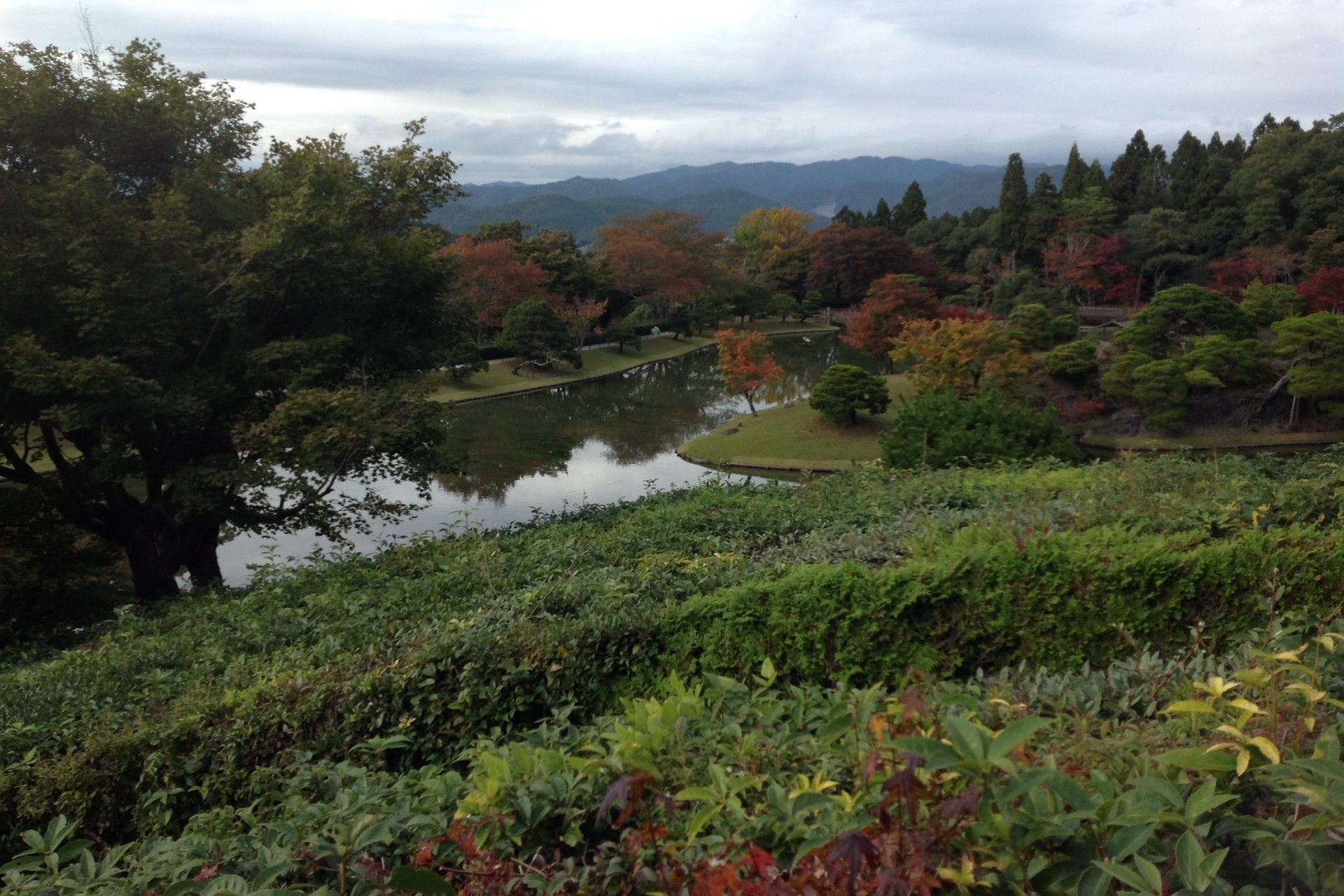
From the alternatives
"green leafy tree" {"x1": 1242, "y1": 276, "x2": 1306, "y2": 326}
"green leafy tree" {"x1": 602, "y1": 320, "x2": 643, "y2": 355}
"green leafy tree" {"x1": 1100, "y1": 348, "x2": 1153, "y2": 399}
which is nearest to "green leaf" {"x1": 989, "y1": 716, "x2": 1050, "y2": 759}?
"green leafy tree" {"x1": 1100, "y1": 348, "x2": 1153, "y2": 399}

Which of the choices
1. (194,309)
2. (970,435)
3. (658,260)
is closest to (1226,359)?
(970,435)

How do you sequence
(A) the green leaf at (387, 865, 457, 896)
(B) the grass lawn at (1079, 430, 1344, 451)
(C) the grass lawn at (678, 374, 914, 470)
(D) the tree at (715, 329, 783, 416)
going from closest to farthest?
(A) the green leaf at (387, 865, 457, 896) → (B) the grass lawn at (1079, 430, 1344, 451) → (C) the grass lawn at (678, 374, 914, 470) → (D) the tree at (715, 329, 783, 416)

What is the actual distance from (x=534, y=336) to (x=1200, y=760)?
91.0 ft

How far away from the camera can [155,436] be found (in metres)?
8.40

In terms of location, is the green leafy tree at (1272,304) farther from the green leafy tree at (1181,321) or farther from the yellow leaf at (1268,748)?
the yellow leaf at (1268,748)

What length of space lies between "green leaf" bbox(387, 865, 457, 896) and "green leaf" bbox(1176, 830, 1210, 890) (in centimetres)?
102

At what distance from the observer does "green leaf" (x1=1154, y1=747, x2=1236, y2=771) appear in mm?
1259

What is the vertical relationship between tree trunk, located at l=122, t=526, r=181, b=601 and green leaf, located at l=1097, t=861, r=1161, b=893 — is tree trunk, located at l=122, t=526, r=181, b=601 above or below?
below

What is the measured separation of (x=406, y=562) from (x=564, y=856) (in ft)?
13.7

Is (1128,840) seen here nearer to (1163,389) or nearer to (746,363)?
(1163,389)

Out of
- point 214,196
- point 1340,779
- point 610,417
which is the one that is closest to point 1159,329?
point 610,417

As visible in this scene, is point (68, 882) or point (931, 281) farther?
point (931, 281)

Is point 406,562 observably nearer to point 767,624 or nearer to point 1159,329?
point 767,624

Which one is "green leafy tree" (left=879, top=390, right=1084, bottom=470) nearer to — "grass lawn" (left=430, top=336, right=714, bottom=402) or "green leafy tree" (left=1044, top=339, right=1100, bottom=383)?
"green leafy tree" (left=1044, top=339, right=1100, bottom=383)
